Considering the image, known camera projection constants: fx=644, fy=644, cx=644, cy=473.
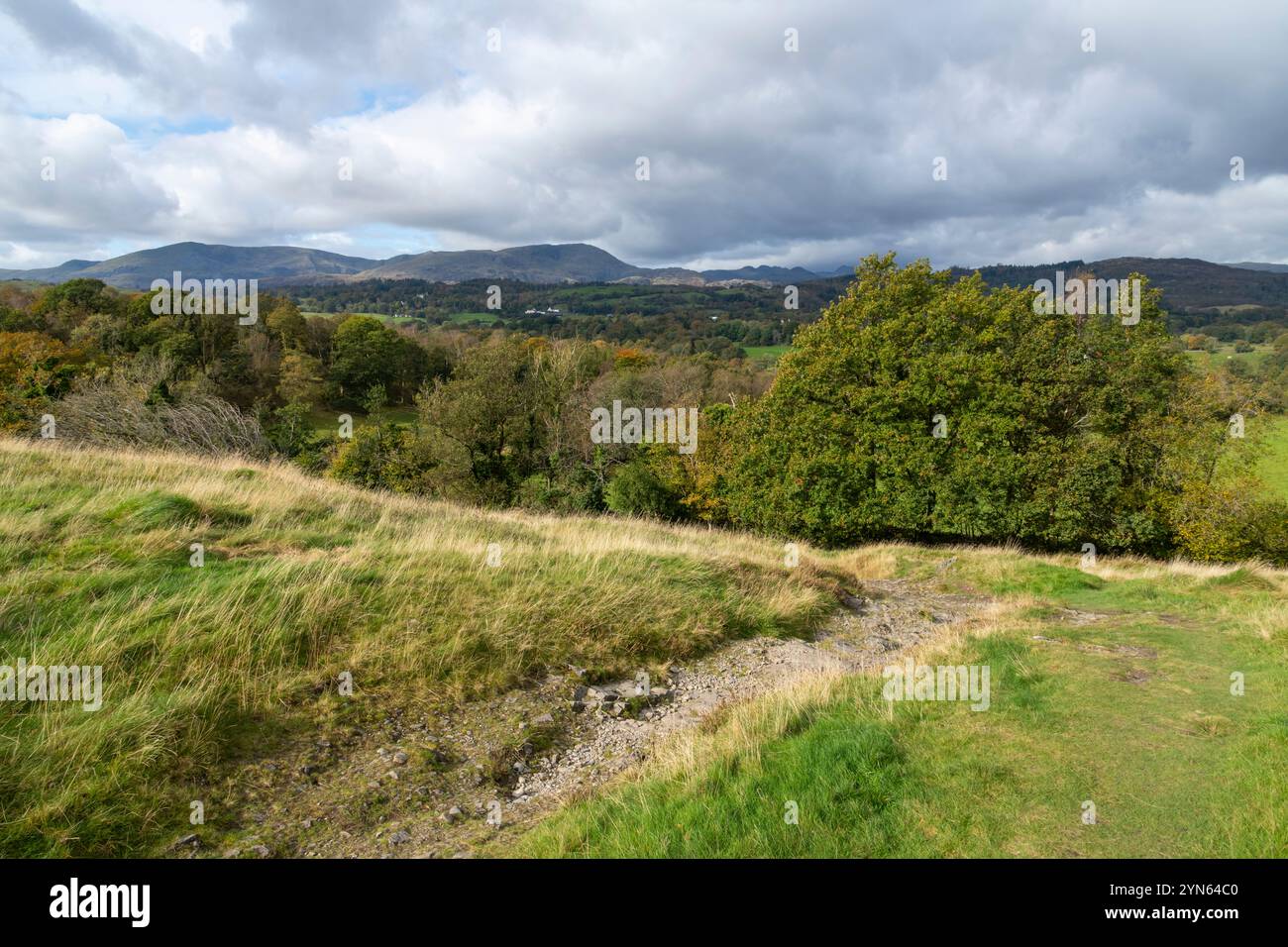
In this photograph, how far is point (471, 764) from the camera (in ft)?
19.9

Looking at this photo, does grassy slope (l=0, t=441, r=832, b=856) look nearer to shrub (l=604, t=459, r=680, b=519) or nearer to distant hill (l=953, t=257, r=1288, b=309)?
shrub (l=604, t=459, r=680, b=519)

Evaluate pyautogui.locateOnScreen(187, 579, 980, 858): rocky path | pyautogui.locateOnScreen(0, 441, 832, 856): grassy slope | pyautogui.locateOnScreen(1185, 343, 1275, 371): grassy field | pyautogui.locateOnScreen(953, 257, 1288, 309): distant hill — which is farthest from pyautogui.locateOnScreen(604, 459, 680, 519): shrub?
pyautogui.locateOnScreen(953, 257, 1288, 309): distant hill

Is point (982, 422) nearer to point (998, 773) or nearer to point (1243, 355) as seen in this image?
point (998, 773)

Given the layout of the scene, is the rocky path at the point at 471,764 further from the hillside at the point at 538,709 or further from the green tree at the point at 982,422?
the green tree at the point at 982,422

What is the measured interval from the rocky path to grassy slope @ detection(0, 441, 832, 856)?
0.43 meters

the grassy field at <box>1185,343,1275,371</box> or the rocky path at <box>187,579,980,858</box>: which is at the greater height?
the grassy field at <box>1185,343,1275,371</box>

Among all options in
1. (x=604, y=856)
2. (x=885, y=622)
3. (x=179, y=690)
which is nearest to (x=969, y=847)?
(x=604, y=856)

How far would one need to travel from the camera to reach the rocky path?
4977 mm

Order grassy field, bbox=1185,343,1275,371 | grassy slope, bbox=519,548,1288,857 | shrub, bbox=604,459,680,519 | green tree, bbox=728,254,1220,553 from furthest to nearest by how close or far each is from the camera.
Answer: grassy field, bbox=1185,343,1275,371, shrub, bbox=604,459,680,519, green tree, bbox=728,254,1220,553, grassy slope, bbox=519,548,1288,857

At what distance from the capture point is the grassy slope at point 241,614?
16.2 feet

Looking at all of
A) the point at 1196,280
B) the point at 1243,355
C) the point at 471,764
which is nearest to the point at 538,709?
the point at 471,764
